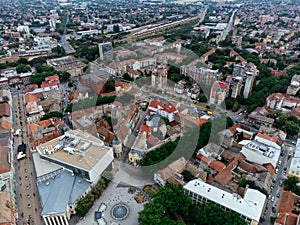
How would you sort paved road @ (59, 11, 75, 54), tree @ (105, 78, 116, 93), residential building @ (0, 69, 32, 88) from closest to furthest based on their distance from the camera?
tree @ (105, 78, 116, 93) < residential building @ (0, 69, 32, 88) < paved road @ (59, 11, 75, 54)

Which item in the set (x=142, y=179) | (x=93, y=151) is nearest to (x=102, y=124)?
(x=93, y=151)

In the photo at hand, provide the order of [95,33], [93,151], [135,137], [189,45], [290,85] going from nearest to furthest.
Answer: [93,151]
[135,137]
[290,85]
[189,45]
[95,33]

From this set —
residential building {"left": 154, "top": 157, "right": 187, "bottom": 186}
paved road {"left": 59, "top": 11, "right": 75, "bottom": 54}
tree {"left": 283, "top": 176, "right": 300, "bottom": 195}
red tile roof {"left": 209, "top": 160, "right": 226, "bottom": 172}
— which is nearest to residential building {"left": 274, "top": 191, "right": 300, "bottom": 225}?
tree {"left": 283, "top": 176, "right": 300, "bottom": 195}

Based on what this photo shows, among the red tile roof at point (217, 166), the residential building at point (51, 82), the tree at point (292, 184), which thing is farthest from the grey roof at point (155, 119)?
the residential building at point (51, 82)

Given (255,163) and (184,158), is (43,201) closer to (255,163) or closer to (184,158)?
(184,158)

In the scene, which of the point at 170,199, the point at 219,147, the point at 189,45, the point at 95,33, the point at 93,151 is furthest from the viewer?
the point at 95,33

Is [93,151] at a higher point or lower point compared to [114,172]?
higher

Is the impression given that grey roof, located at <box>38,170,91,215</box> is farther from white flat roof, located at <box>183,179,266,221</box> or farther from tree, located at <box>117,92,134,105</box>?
tree, located at <box>117,92,134,105</box>
